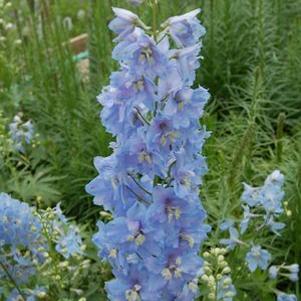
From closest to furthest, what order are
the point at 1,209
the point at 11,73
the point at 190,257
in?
the point at 190,257 → the point at 1,209 → the point at 11,73

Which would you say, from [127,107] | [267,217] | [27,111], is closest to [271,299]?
[267,217]

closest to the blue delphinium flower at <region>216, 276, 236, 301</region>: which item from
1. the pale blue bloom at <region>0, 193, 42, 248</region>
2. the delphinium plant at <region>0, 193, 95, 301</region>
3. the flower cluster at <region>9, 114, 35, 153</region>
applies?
the delphinium plant at <region>0, 193, 95, 301</region>

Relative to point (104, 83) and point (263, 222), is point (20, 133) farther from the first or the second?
point (263, 222)

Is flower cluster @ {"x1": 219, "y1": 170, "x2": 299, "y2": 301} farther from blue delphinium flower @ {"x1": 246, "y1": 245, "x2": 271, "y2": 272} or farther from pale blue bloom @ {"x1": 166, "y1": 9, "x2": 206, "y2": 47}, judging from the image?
pale blue bloom @ {"x1": 166, "y1": 9, "x2": 206, "y2": 47}

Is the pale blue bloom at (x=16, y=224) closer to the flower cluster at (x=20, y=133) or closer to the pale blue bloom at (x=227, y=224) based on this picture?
the pale blue bloom at (x=227, y=224)

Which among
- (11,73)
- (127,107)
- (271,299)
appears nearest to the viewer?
(127,107)

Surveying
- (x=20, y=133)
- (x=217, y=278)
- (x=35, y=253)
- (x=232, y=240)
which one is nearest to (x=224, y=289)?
(x=217, y=278)

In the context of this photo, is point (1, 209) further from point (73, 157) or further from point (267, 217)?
point (73, 157)
